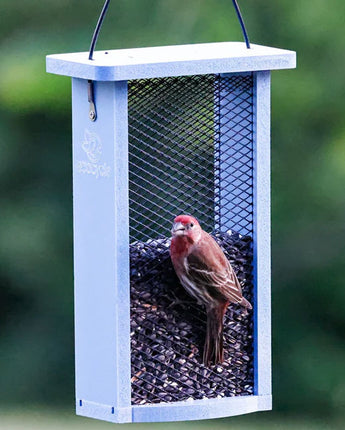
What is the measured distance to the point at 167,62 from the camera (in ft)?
18.5

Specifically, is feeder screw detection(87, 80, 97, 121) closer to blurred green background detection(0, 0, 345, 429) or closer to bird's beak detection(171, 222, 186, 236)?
bird's beak detection(171, 222, 186, 236)

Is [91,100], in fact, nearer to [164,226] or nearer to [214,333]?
[164,226]

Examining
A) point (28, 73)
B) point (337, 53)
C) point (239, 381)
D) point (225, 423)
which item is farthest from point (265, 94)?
point (225, 423)

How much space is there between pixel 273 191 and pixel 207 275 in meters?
8.04

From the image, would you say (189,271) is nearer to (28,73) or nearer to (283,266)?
(28,73)

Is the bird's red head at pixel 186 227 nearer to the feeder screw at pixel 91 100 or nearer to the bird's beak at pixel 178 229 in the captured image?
the bird's beak at pixel 178 229

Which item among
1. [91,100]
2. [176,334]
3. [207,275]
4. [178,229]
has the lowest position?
[176,334]

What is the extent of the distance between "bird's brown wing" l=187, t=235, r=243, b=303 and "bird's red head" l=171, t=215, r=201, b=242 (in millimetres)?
57

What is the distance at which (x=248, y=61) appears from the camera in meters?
5.79

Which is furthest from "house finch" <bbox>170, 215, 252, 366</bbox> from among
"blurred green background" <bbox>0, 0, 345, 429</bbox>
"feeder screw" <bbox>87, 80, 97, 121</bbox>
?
"blurred green background" <bbox>0, 0, 345, 429</bbox>

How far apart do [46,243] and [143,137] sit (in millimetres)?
8154

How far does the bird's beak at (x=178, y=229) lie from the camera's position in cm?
587

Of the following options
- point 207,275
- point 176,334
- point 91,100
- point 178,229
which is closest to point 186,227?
point 178,229

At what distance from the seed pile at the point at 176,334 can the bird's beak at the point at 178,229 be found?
0.15 m
